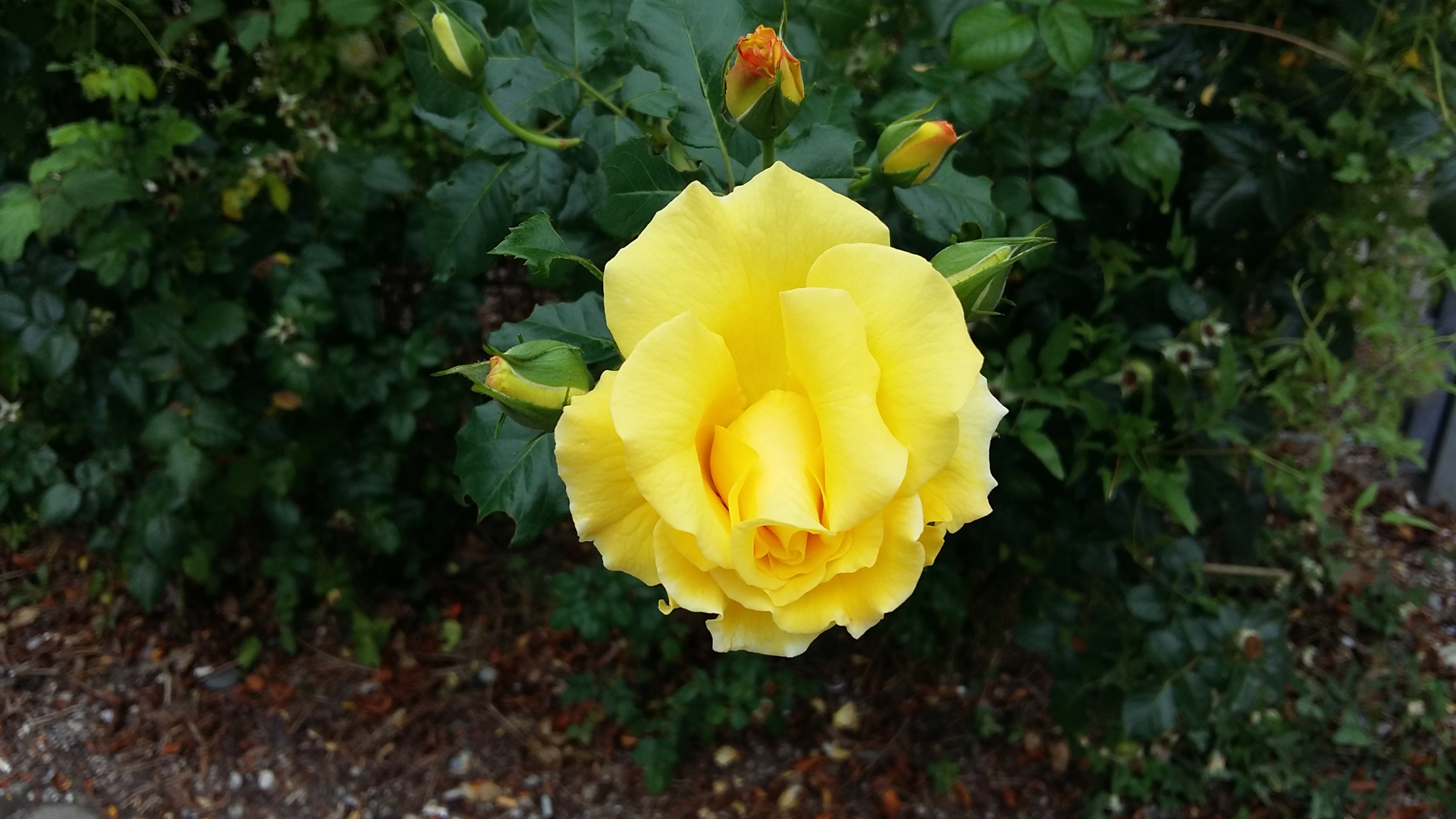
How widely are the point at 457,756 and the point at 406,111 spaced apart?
159 cm

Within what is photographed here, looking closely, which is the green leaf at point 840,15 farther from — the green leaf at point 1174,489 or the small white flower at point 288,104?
the small white flower at point 288,104

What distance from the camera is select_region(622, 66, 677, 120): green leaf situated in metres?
1.03

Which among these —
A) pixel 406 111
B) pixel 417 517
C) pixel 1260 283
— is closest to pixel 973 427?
pixel 1260 283

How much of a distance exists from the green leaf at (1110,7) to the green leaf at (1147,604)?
3.32 feet

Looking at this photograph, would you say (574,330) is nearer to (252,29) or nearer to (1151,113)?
(1151,113)

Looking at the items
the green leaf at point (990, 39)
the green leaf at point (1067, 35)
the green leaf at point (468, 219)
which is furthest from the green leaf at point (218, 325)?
the green leaf at point (1067, 35)

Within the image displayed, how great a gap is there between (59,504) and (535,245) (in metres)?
1.88

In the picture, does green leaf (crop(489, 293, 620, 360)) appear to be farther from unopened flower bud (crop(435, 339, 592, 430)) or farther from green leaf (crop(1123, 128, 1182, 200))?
green leaf (crop(1123, 128, 1182, 200))

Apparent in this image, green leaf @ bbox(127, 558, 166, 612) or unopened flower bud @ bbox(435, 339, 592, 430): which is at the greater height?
unopened flower bud @ bbox(435, 339, 592, 430)

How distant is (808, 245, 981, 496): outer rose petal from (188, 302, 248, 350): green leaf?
5.37 feet

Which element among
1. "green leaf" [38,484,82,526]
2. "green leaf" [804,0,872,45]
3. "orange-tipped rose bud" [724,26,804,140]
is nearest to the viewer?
"orange-tipped rose bud" [724,26,804,140]

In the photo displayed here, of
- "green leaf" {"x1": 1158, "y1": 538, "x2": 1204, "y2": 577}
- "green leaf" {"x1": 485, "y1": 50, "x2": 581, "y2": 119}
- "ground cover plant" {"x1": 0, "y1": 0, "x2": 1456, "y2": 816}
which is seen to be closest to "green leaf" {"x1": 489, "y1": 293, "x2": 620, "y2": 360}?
"ground cover plant" {"x1": 0, "y1": 0, "x2": 1456, "y2": 816}

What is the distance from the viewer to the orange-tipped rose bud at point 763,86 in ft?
2.36

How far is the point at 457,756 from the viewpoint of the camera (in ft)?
7.59
